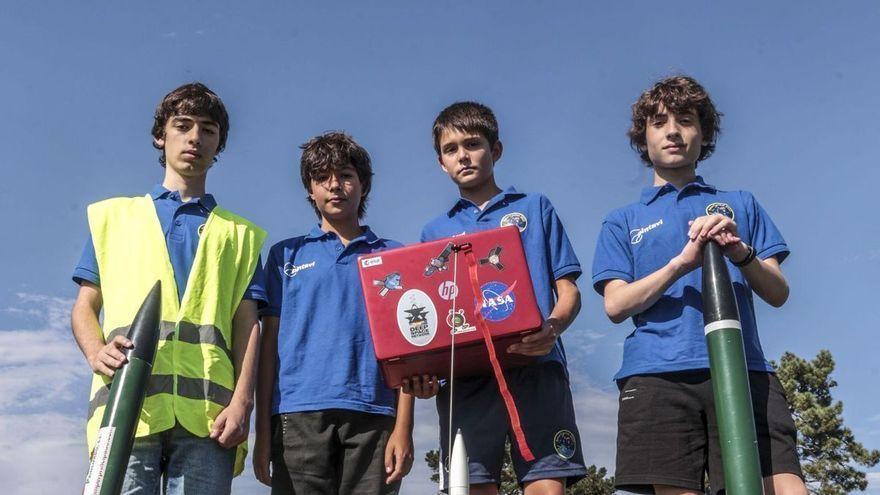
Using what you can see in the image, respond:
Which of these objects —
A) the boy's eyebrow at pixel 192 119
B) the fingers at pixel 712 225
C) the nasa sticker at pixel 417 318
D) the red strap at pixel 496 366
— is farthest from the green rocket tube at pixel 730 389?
the boy's eyebrow at pixel 192 119

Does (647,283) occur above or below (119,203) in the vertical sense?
below

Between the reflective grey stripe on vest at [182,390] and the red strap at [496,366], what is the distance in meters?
1.56

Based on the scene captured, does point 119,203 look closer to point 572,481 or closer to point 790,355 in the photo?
point 572,481

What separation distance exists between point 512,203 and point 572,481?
1.72m

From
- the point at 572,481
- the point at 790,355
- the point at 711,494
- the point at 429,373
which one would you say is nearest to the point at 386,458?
the point at 429,373

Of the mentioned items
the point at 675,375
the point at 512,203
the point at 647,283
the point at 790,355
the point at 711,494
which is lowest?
the point at 711,494

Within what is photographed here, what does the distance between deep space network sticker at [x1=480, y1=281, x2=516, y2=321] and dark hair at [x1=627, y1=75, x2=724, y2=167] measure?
5.21 ft

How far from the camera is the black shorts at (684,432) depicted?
14.3 feet

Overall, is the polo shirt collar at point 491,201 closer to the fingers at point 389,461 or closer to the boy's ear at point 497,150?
the boy's ear at point 497,150

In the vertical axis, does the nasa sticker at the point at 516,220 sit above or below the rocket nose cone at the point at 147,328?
above

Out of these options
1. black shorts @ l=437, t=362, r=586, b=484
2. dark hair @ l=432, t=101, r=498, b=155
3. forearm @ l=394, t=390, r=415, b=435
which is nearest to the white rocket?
black shorts @ l=437, t=362, r=586, b=484

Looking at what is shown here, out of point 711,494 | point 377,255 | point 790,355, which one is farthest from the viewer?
point 790,355

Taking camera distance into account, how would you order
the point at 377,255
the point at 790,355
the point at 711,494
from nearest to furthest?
the point at 711,494
the point at 377,255
the point at 790,355

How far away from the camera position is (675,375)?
462 cm
